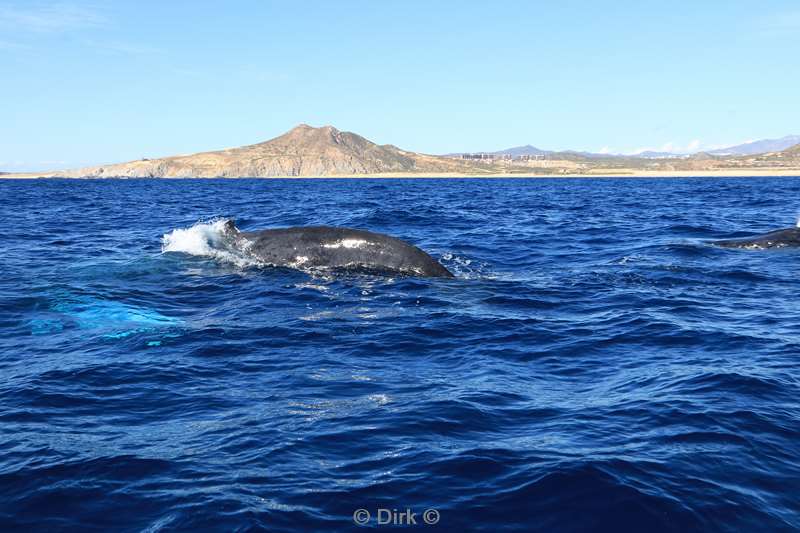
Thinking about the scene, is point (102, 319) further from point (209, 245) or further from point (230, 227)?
point (209, 245)

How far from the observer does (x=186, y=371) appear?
365 inches

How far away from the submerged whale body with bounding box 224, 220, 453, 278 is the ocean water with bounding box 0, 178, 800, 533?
625 millimetres

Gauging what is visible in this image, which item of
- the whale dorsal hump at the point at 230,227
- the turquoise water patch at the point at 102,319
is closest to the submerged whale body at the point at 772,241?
the whale dorsal hump at the point at 230,227

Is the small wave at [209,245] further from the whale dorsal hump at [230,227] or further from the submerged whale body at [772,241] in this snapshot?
the submerged whale body at [772,241]

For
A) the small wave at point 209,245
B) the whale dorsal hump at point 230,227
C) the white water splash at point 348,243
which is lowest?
the small wave at point 209,245

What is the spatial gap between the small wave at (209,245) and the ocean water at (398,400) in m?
1.50

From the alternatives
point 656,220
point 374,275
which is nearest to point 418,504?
point 374,275

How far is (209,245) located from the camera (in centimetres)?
2062

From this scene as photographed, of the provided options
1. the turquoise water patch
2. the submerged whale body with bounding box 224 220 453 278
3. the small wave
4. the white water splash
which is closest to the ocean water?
the turquoise water patch

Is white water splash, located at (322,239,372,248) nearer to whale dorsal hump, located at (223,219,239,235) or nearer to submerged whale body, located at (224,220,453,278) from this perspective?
submerged whale body, located at (224,220,453,278)

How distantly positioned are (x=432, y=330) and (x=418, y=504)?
6.06 meters

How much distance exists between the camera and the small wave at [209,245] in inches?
722

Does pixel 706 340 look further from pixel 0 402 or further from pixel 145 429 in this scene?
pixel 0 402

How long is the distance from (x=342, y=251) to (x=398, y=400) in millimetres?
Answer: 8957
